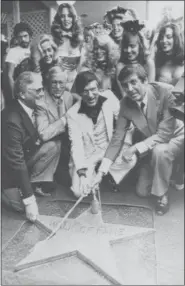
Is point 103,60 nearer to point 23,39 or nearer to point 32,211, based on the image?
point 23,39

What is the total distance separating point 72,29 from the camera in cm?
230

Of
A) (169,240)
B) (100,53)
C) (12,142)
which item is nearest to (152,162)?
(169,240)

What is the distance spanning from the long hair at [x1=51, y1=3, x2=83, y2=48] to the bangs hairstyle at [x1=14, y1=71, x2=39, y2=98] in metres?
0.28

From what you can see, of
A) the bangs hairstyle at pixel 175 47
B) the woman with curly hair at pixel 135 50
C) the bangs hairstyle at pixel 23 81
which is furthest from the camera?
A: the bangs hairstyle at pixel 23 81

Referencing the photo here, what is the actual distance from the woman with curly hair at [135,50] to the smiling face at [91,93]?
211 mm

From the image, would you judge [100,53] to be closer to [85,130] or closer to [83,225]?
[85,130]

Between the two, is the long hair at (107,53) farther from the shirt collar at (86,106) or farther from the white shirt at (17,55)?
the white shirt at (17,55)

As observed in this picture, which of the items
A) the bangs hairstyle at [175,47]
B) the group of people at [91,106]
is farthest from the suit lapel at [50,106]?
the bangs hairstyle at [175,47]

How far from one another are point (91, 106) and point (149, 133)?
0.40 meters

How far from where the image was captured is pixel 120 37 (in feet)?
7.20

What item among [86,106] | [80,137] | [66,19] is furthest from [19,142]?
[66,19]

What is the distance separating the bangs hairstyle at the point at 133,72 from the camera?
7.01 feet


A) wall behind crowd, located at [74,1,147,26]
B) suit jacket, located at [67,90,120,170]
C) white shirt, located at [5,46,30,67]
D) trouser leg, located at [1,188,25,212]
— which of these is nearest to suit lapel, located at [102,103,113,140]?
suit jacket, located at [67,90,120,170]

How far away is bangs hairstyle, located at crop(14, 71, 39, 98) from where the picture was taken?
2389mm
